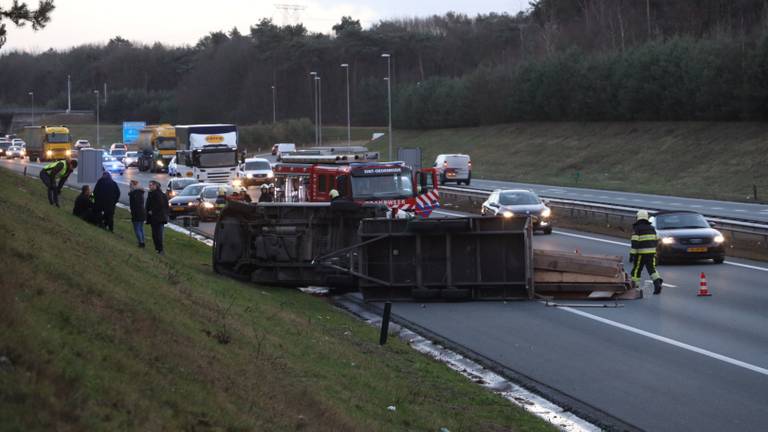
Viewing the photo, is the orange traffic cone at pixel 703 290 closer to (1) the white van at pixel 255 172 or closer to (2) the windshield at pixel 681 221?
(2) the windshield at pixel 681 221

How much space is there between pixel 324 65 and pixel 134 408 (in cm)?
14080

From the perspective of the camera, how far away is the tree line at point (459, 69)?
80.6 m

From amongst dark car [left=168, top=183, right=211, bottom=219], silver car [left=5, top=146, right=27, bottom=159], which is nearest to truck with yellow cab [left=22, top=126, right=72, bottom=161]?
silver car [left=5, top=146, right=27, bottom=159]

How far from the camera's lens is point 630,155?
77562 mm

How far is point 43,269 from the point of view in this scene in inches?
434

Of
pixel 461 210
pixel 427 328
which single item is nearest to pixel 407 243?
pixel 427 328

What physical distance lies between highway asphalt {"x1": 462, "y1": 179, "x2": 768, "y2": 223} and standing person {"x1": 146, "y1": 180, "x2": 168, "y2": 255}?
20.1 metres

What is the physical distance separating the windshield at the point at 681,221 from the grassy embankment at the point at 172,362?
1420 cm

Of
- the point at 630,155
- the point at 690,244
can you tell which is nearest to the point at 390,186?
the point at 690,244

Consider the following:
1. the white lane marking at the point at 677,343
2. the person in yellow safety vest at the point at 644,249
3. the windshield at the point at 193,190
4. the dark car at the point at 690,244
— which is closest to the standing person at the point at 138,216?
the white lane marking at the point at 677,343

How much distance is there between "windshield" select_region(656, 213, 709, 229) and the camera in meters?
28.5

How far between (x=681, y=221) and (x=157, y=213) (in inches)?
536

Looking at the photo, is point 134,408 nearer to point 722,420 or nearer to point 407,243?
point 722,420

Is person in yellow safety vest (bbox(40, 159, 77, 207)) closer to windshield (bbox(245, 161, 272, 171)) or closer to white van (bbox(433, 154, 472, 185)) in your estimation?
windshield (bbox(245, 161, 272, 171))
